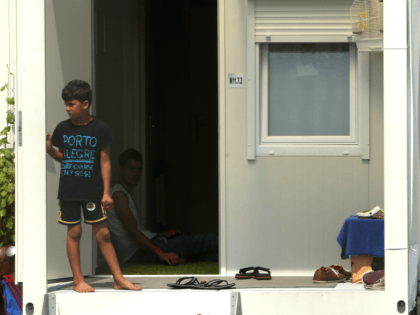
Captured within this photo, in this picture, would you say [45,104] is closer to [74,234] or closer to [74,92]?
[74,92]

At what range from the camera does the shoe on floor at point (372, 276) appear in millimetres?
3791

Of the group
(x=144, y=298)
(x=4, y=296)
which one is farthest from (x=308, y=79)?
(x=4, y=296)

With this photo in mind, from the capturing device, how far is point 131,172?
205 inches

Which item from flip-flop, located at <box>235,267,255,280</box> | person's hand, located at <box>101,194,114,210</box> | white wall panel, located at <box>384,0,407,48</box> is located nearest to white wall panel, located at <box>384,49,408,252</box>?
white wall panel, located at <box>384,0,407,48</box>

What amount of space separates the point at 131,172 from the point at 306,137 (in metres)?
1.72

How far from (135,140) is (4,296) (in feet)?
9.24

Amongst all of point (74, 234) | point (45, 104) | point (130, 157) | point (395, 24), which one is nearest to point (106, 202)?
point (74, 234)

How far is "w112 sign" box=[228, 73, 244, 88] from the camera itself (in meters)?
4.51

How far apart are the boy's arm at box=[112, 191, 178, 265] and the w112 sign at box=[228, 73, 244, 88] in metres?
1.48

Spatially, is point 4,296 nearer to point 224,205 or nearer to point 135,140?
point 224,205

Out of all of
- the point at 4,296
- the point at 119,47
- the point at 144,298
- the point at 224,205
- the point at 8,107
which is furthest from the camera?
the point at 119,47

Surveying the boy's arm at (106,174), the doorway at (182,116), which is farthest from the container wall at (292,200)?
the doorway at (182,116)

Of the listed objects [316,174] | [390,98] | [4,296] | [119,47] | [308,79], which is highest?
[119,47]

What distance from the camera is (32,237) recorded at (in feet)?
11.7
